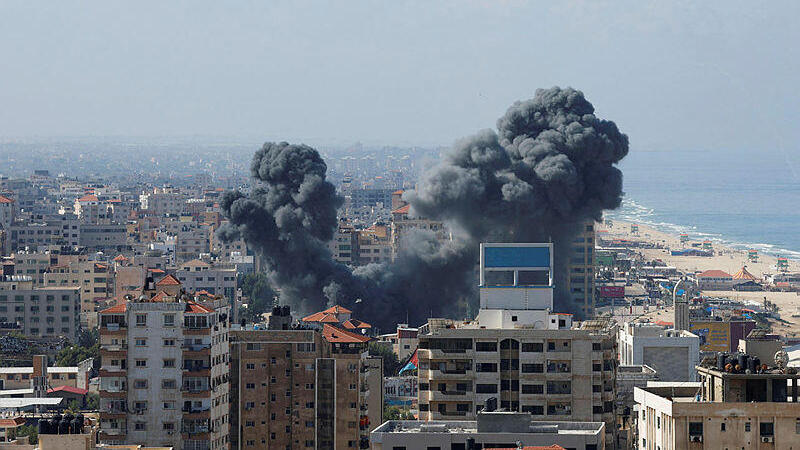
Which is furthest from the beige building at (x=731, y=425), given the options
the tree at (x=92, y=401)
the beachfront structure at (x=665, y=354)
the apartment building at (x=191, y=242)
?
the apartment building at (x=191, y=242)

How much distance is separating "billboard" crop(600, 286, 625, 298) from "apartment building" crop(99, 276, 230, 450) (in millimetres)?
86826

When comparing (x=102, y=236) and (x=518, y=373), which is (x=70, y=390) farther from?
(x=102, y=236)

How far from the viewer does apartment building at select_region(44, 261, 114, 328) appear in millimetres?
119688

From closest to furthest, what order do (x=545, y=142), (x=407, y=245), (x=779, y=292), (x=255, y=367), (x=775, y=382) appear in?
(x=775, y=382), (x=255, y=367), (x=545, y=142), (x=407, y=245), (x=779, y=292)

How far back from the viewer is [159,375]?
2044 inches

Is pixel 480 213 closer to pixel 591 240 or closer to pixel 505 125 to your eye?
pixel 505 125

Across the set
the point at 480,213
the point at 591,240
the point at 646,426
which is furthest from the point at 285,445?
the point at 591,240

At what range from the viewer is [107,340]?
52.2 m

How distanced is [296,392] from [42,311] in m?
48.9

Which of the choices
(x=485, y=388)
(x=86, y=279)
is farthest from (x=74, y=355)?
(x=485, y=388)

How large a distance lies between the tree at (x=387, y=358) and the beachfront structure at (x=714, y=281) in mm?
68452

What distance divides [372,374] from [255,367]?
3.82 metres

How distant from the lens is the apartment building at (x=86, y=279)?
11969cm

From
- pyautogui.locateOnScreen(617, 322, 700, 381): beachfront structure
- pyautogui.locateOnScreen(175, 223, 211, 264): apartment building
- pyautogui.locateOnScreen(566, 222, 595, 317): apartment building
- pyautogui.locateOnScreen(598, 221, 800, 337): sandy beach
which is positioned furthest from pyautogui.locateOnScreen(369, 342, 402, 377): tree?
pyautogui.locateOnScreen(175, 223, 211, 264): apartment building
